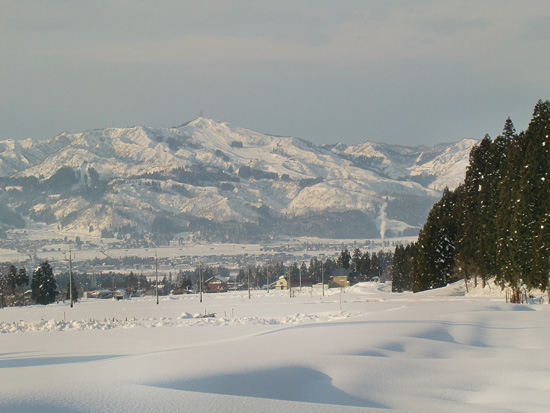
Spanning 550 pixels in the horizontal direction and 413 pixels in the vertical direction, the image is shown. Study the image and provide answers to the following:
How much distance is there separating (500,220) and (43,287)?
66.4 m

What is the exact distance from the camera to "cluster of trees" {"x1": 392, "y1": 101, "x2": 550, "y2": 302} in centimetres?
4141

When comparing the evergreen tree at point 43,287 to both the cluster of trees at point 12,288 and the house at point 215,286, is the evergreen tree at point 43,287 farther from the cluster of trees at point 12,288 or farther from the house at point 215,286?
the house at point 215,286

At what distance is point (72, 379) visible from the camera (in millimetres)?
11891

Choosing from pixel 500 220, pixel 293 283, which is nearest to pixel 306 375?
pixel 500 220

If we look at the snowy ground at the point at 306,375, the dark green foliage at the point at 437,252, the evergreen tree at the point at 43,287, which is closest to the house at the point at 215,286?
the evergreen tree at the point at 43,287

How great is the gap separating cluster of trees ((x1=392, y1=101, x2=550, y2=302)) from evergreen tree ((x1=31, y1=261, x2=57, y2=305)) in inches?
1873

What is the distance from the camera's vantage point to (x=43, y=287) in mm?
98250

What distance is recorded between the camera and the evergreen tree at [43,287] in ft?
321

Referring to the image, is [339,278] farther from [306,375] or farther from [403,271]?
[306,375]

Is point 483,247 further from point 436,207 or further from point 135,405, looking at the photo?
point 135,405

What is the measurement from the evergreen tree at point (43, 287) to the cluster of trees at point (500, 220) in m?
47.6

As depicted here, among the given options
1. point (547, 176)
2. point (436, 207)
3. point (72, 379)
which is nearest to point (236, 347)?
point (72, 379)

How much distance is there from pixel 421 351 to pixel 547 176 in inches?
1040

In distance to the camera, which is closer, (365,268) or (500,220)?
(500,220)
